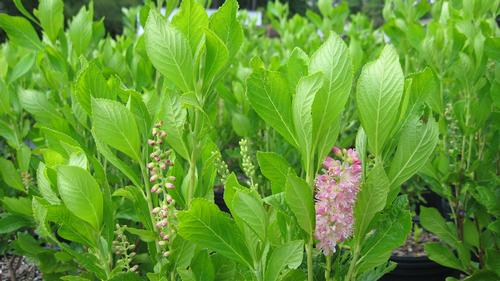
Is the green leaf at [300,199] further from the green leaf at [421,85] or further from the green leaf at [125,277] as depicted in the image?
the green leaf at [125,277]

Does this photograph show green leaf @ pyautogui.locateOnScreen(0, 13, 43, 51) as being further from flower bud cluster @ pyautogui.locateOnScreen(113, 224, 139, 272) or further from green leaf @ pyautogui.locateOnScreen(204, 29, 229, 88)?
green leaf @ pyautogui.locateOnScreen(204, 29, 229, 88)

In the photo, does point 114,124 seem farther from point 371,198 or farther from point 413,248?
point 413,248

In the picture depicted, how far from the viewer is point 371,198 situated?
1150 millimetres

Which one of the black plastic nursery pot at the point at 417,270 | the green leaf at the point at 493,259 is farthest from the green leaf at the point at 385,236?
the black plastic nursery pot at the point at 417,270

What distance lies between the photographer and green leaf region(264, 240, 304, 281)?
113cm

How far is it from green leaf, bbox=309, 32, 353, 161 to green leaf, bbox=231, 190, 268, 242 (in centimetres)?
17

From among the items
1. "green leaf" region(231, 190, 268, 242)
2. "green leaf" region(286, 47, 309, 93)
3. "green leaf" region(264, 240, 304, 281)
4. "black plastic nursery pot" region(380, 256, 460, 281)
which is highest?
"green leaf" region(286, 47, 309, 93)

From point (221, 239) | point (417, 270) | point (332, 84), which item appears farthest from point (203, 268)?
point (417, 270)

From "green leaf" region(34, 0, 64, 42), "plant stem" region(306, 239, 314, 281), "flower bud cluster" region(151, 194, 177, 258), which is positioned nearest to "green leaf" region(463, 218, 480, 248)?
"plant stem" region(306, 239, 314, 281)

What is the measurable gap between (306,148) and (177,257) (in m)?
0.41

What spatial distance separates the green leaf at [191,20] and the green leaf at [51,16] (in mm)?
1103

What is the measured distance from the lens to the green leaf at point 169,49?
121 cm

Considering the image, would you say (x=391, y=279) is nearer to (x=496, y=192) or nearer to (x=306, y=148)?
(x=496, y=192)

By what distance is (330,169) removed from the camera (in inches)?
45.9
